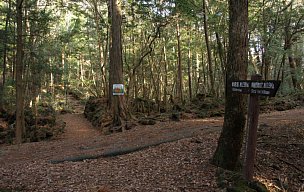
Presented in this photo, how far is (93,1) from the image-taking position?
18094 millimetres

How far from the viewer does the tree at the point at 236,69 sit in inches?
191

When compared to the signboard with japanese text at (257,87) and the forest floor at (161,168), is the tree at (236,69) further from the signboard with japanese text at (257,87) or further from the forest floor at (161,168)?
the forest floor at (161,168)

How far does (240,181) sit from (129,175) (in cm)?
217

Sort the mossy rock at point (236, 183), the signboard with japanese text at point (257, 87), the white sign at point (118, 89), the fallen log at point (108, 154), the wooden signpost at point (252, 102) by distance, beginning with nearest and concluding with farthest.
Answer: the signboard with japanese text at point (257, 87) < the wooden signpost at point (252, 102) < the mossy rock at point (236, 183) < the fallen log at point (108, 154) < the white sign at point (118, 89)

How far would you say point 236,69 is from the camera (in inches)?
194

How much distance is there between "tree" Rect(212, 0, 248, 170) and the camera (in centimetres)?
486

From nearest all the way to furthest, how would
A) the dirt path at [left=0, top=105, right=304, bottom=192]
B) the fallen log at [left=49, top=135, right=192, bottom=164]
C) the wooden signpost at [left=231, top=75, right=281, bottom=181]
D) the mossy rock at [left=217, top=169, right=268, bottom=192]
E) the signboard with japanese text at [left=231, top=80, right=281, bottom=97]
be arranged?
the signboard with japanese text at [left=231, top=80, right=281, bottom=97], the wooden signpost at [left=231, top=75, right=281, bottom=181], the mossy rock at [left=217, top=169, right=268, bottom=192], the dirt path at [left=0, top=105, right=304, bottom=192], the fallen log at [left=49, top=135, right=192, bottom=164]

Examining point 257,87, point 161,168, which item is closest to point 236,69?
point 257,87

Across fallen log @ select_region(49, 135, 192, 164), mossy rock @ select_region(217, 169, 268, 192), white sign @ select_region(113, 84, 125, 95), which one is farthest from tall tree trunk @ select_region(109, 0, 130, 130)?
mossy rock @ select_region(217, 169, 268, 192)

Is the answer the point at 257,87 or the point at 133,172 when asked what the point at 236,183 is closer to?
the point at 257,87

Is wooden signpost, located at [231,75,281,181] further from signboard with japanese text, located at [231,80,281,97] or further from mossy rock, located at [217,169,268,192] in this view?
mossy rock, located at [217,169,268,192]

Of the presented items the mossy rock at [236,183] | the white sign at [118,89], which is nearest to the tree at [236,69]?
the mossy rock at [236,183]

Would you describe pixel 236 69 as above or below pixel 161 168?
above

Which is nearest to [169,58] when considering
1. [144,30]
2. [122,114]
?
[144,30]
